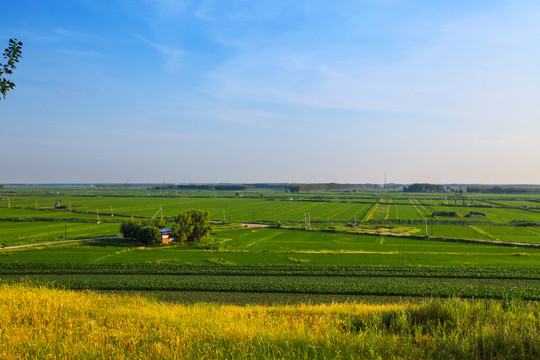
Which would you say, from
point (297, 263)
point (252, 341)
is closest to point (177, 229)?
point (297, 263)

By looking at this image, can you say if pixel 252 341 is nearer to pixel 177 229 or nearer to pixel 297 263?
pixel 297 263

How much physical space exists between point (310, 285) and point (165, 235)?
29.5 m

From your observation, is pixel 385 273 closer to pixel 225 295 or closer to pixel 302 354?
pixel 225 295

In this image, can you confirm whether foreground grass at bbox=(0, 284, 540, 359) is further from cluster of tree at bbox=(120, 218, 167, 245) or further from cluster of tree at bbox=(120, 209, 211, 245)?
cluster of tree at bbox=(120, 209, 211, 245)

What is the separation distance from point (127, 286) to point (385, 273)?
76.7ft

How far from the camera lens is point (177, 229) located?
50.1 metres

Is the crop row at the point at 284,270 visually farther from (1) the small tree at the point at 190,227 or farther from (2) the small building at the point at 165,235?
(1) the small tree at the point at 190,227

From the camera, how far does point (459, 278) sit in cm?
3106

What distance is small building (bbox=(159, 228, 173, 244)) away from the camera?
1953 inches

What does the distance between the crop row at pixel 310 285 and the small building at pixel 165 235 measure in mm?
17875

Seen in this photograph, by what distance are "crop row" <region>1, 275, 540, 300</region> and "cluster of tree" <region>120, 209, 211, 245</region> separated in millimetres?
17515

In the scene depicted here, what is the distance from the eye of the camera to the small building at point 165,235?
49.6 meters

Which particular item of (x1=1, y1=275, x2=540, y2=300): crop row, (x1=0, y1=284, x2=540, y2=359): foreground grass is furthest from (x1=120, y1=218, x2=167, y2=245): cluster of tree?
(x1=0, y1=284, x2=540, y2=359): foreground grass

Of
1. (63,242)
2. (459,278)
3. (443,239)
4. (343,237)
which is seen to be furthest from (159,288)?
(443,239)
